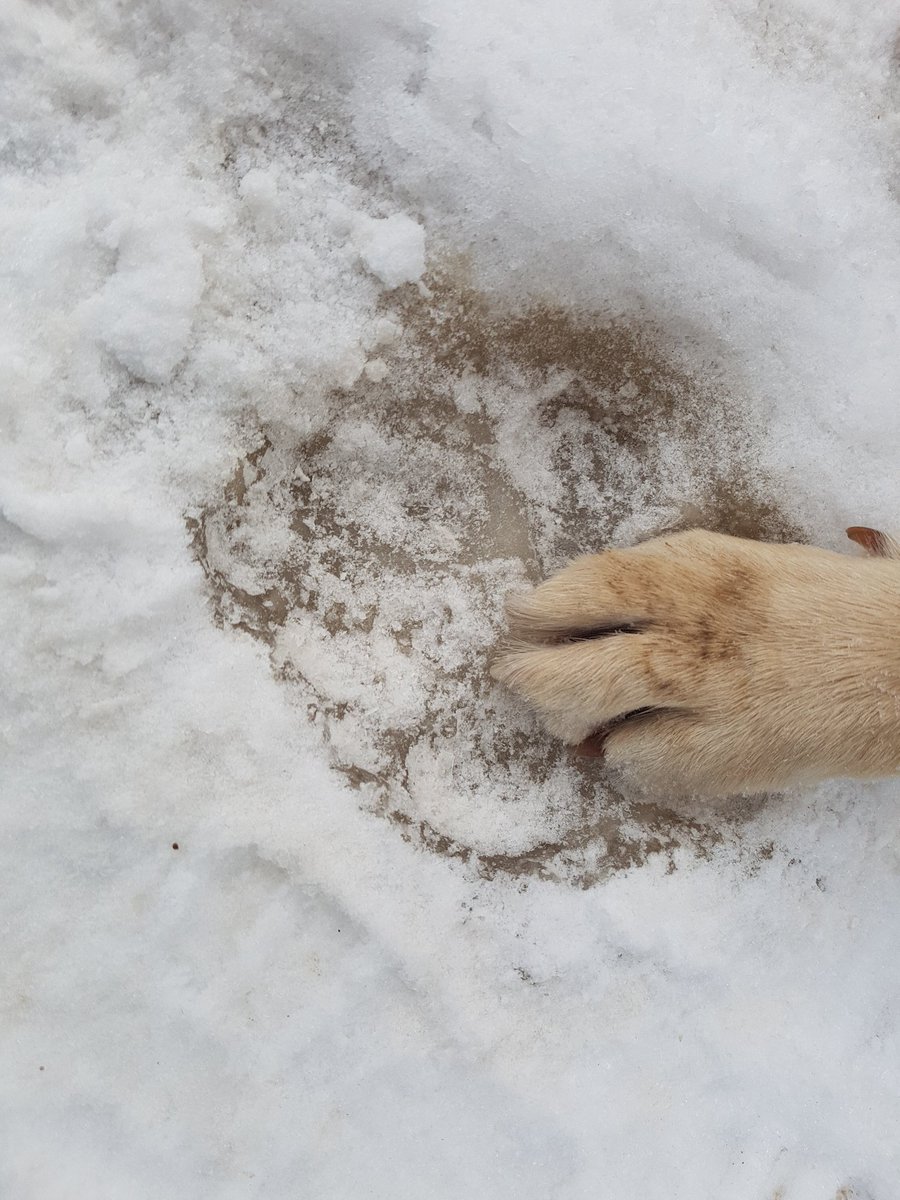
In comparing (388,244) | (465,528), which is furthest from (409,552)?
(388,244)

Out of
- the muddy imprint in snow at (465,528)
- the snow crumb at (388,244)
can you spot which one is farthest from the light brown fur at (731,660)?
the snow crumb at (388,244)

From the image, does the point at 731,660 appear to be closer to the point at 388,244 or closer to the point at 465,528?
the point at 465,528

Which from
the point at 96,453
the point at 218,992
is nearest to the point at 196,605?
the point at 96,453

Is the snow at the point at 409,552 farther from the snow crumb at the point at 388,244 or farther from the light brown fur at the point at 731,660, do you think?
the light brown fur at the point at 731,660

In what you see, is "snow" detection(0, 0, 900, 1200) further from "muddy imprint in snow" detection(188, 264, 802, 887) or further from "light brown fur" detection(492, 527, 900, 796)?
"light brown fur" detection(492, 527, 900, 796)

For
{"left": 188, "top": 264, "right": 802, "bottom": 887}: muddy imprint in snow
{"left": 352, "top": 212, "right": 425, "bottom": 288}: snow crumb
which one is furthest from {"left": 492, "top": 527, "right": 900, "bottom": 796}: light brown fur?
{"left": 352, "top": 212, "right": 425, "bottom": 288}: snow crumb
